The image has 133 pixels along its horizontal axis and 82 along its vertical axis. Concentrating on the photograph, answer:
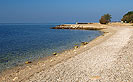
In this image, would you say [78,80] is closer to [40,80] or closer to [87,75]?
[87,75]

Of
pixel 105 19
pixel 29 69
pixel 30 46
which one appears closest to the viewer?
pixel 29 69

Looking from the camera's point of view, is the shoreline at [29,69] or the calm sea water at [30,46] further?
the calm sea water at [30,46]

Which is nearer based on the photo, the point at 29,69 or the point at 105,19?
the point at 29,69

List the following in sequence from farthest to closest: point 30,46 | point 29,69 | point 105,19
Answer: point 105,19, point 30,46, point 29,69

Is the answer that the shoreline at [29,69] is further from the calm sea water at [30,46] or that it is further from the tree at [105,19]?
the tree at [105,19]

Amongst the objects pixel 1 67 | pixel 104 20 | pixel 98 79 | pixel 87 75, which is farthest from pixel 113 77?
pixel 104 20

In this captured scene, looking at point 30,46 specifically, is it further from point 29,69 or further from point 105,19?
point 105,19

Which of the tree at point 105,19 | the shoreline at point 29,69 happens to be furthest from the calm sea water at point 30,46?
the tree at point 105,19

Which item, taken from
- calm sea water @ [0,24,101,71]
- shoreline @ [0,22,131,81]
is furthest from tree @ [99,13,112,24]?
shoreline @ [0,22,131,81]

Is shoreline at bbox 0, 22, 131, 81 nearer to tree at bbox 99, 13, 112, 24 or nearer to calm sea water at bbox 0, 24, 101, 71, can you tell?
calm sea water at bbox 0, 24, 101, 71

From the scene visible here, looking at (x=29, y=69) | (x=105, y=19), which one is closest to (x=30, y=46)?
(x=29, y=69)

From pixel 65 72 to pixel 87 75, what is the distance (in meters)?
1.27

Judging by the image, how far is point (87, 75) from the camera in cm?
720

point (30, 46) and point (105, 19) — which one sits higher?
point (105, 19)
